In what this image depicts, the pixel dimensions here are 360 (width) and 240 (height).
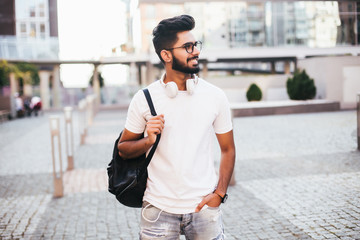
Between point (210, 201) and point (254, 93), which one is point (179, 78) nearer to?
point (210, 201)

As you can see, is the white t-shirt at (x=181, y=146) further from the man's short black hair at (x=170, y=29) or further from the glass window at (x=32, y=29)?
the glass window at (x=32, y=29)

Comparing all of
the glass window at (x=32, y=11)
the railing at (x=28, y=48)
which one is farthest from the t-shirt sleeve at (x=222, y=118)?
the glass window at (x=32, y=11)

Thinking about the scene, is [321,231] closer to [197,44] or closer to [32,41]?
[197,44]

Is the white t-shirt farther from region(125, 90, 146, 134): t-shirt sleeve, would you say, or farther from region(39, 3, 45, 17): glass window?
region(39, 3, 45, 17): glass window

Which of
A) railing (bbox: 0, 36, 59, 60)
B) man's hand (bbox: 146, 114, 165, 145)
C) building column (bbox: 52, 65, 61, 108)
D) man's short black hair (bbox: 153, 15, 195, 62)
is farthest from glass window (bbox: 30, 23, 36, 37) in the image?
man's hand (bbox: 146, 114, 165, 145)

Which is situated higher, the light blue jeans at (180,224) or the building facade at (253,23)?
the building facade at (253,23)

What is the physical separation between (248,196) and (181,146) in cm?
403

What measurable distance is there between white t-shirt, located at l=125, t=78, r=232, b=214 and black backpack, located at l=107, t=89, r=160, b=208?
0.15 feet

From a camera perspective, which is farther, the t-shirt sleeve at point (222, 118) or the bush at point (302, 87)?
the bush at point (302, 87)

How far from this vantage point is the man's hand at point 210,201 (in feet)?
7.41

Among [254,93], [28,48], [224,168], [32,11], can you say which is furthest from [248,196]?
[32,11]

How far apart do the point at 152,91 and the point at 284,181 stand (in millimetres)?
4943

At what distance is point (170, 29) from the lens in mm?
2316

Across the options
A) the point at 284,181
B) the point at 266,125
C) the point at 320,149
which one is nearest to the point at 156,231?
the point at 284,181
